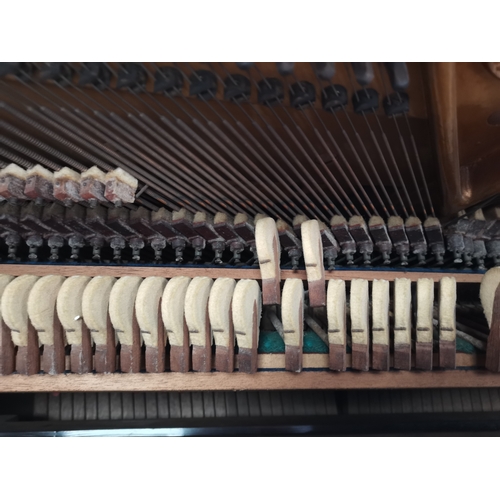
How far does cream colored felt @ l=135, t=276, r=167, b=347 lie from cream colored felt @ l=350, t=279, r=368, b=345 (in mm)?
848

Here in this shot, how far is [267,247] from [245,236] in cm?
21

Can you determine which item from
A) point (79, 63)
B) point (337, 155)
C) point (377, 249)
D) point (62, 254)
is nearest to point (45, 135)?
point (79, 63)

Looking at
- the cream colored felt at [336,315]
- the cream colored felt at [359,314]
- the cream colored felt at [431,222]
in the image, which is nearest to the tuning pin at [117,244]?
the cream colored felt at [336,315]

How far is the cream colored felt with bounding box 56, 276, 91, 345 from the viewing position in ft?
6.30

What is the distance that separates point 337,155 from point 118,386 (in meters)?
1.38

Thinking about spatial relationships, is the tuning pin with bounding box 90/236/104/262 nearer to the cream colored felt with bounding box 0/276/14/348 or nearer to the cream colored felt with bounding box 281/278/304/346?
the cream colored felt with bounding box 0/276/14/348

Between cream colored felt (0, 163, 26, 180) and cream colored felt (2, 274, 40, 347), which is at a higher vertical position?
cream colored felt (0, 163, 26, 180)

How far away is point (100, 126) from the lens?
1.58 meters

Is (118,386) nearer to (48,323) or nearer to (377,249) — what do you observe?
(48,323)

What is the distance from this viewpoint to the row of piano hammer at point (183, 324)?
191cm

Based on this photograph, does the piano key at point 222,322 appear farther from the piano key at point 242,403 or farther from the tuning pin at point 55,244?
the tuning pin at point 55,244

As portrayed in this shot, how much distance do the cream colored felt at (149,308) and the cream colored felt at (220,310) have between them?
238 mm

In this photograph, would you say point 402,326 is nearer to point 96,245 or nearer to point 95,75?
point 96,245

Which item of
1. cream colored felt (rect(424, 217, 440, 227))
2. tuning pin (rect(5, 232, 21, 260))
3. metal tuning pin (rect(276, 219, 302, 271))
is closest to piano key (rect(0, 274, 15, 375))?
tuning pin (rect(5, 232, 21, 260))
